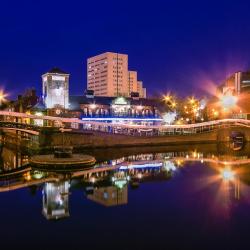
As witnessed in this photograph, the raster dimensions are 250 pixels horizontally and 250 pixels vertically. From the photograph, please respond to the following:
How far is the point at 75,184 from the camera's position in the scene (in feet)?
67.3

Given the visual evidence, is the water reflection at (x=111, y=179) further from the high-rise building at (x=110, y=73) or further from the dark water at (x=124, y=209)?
the high-rise building at (x=110, y=73)

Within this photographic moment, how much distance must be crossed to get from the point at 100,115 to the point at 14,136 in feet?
72.1

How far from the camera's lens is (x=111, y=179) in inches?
899

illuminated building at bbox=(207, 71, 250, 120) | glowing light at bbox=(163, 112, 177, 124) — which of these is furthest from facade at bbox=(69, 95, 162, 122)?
illuminated building at bbox=(207, 71, 250, 120)

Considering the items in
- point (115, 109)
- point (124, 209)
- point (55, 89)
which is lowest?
point (124, 209)

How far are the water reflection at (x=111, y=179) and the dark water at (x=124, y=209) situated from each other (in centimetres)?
5

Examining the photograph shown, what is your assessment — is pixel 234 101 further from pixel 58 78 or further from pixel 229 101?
pixel 58 78

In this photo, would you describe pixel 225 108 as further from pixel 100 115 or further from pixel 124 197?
pixel 124 197

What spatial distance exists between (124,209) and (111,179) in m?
7.42

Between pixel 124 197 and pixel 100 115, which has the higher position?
pixel 100 115

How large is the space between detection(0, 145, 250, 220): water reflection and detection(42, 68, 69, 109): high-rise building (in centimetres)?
3063

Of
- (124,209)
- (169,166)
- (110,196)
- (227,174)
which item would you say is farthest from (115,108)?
(124,209)

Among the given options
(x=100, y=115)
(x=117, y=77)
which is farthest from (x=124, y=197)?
(x=117, y=77)

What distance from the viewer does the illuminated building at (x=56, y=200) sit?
14624 mm
